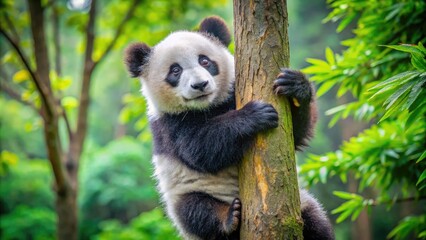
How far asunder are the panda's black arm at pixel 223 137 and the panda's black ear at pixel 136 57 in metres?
0.83

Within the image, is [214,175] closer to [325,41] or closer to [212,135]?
[212,135]

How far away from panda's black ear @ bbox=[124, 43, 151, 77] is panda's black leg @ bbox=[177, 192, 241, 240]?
112cm

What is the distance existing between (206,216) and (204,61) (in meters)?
1.11

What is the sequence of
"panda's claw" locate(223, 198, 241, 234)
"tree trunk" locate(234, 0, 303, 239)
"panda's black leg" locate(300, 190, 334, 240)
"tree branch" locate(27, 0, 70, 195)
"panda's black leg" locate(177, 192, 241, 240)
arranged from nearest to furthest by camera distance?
"tree trunk" locate(234, 0, 303, 239) < "panda's claw" locate(223, 198, 241, 234) < "panda's black leg" locate(177, 192, 241, 240) < "panda's black leg" locate(300, 190, 334, 240) < "tree branch" locate(27, 0, 70, 195)

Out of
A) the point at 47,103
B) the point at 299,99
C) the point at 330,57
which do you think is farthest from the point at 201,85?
the point at 47,103

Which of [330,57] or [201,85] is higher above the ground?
[330,57]

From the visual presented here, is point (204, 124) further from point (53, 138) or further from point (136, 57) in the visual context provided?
point (53, 138)

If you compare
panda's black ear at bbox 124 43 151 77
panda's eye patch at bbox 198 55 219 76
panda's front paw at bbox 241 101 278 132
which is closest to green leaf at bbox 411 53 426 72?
panda's front paw at bbox 241 101 278 132

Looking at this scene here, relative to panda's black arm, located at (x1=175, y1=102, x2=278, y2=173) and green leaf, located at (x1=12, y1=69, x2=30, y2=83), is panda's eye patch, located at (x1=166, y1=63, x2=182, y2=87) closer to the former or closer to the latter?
panda's black arm, located at (x1=175, y1=102, x2=278, y2=173)

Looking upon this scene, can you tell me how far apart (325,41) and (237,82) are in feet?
36.3

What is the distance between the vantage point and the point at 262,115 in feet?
7.77

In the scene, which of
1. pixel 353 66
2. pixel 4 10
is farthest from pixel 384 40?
pixel 4 10

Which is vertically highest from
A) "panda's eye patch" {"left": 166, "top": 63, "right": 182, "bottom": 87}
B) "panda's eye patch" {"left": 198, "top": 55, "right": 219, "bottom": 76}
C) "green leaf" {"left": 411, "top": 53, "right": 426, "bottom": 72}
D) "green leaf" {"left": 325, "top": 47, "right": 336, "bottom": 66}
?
"green leaf" {"left": 411, "top": 53, "right": 426, "bottom": 72}

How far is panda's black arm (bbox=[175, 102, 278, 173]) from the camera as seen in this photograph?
242 centimetres
